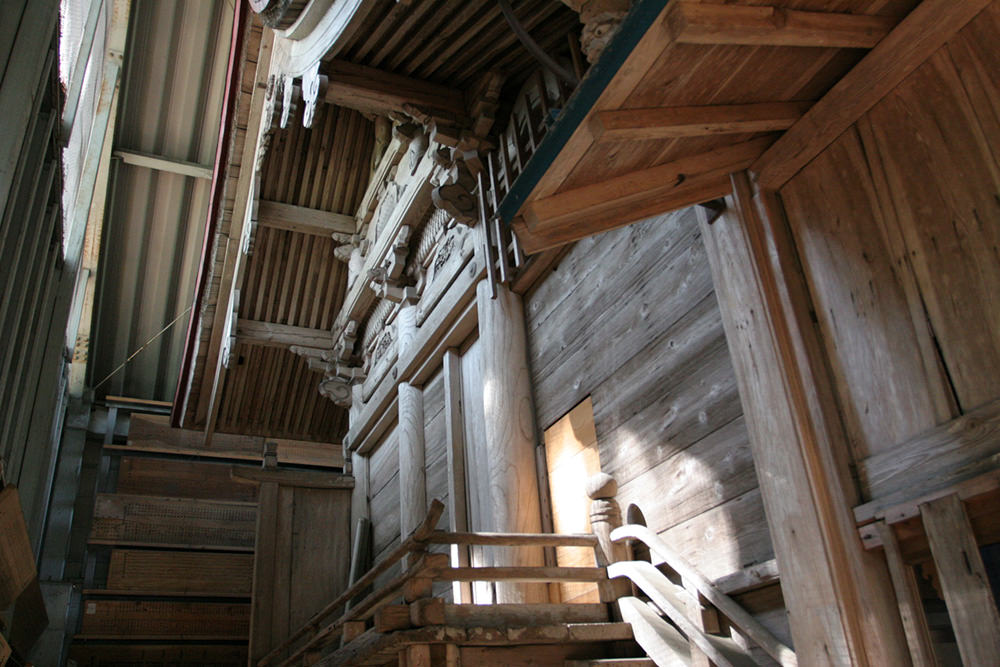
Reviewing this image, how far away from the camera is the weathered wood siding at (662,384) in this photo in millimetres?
3291

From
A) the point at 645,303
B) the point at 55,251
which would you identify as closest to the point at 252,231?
the point at 55,251

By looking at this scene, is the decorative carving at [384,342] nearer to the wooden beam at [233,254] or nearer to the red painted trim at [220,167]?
the wooden beam at [233,254]

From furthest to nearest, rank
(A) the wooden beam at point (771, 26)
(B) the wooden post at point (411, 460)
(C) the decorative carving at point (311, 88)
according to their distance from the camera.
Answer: (B) the wooden post at point (411, 460) → (C) the decorative carving at point (311, 88) → (A) the wooden beam at point (771, 26)

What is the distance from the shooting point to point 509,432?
4.87 metres

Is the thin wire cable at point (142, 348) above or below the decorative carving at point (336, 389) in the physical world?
above

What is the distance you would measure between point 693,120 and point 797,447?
1051mm

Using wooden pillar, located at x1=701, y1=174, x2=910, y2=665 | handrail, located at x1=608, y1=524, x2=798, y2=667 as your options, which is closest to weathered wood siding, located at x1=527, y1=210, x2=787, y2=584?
handrail, located at x1=608, y1=524, x2=798, y2=667

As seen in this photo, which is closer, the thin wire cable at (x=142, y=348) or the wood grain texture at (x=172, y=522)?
the wood grain texture at (x=172, y=522)

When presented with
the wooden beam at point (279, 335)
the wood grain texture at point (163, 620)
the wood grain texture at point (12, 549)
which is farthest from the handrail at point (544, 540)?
the wood grain texture at point (163, 620)

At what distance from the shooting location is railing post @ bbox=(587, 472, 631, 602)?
3.80 m

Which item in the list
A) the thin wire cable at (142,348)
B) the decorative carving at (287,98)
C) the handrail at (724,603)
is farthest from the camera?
the thin wire cable at (142,348)

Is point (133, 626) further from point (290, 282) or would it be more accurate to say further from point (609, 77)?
point (609, 77)

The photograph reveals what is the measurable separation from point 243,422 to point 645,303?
6.74 m

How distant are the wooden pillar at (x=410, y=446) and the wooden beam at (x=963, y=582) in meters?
4.66
